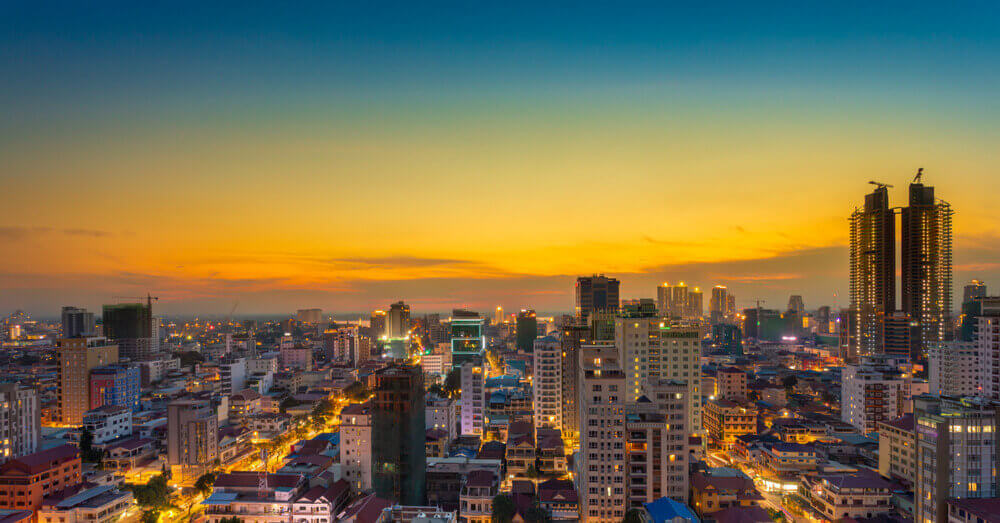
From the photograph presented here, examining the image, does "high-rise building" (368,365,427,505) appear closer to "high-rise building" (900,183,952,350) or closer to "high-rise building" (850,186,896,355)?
"high-rise building" (850,186,896,355)

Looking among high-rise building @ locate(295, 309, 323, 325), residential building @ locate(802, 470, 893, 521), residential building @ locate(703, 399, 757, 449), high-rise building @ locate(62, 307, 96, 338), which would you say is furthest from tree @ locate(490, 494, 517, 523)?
high-rise building @ locate(295, 309, 323, 325)

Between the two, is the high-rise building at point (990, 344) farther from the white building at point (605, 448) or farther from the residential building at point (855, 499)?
the white building at point (605, 448)

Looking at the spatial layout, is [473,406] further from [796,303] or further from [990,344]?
[796,303]

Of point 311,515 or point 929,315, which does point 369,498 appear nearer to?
point 311,515

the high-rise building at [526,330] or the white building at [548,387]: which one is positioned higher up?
the white building at [548,387]

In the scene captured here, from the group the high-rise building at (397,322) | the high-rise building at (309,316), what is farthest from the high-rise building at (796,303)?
the high-rise building at (309,316)

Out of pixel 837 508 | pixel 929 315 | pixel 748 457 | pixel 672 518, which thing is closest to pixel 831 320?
pixel 929 315
